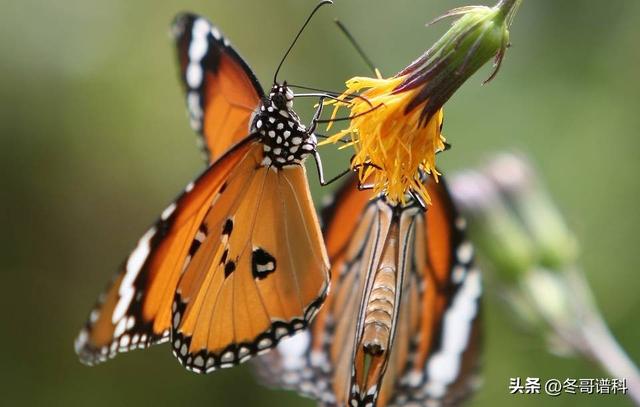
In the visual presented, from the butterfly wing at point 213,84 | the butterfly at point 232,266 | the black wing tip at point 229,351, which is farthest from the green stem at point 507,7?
the black wing tip at point 229,351

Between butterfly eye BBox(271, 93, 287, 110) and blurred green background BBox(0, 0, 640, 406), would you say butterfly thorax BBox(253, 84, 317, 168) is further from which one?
blurred green background BBox(0, 0, 640, 406)

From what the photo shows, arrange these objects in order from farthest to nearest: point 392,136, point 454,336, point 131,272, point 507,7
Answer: point 454,336 < point 131,272 < point 392,136 < point 507,7

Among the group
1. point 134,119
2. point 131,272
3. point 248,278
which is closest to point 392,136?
point 248,278

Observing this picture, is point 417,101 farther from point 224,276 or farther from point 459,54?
point 224,276

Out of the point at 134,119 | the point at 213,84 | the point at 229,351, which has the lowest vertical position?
the point at 229,351

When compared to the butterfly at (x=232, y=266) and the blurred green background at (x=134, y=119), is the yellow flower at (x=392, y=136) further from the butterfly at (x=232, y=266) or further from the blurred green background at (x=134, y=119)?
the blurred green background at (x=134, y=119)

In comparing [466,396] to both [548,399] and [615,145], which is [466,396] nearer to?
[548,399]

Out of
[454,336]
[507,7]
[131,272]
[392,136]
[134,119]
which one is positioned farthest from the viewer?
[134,119]

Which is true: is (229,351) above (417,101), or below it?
below
